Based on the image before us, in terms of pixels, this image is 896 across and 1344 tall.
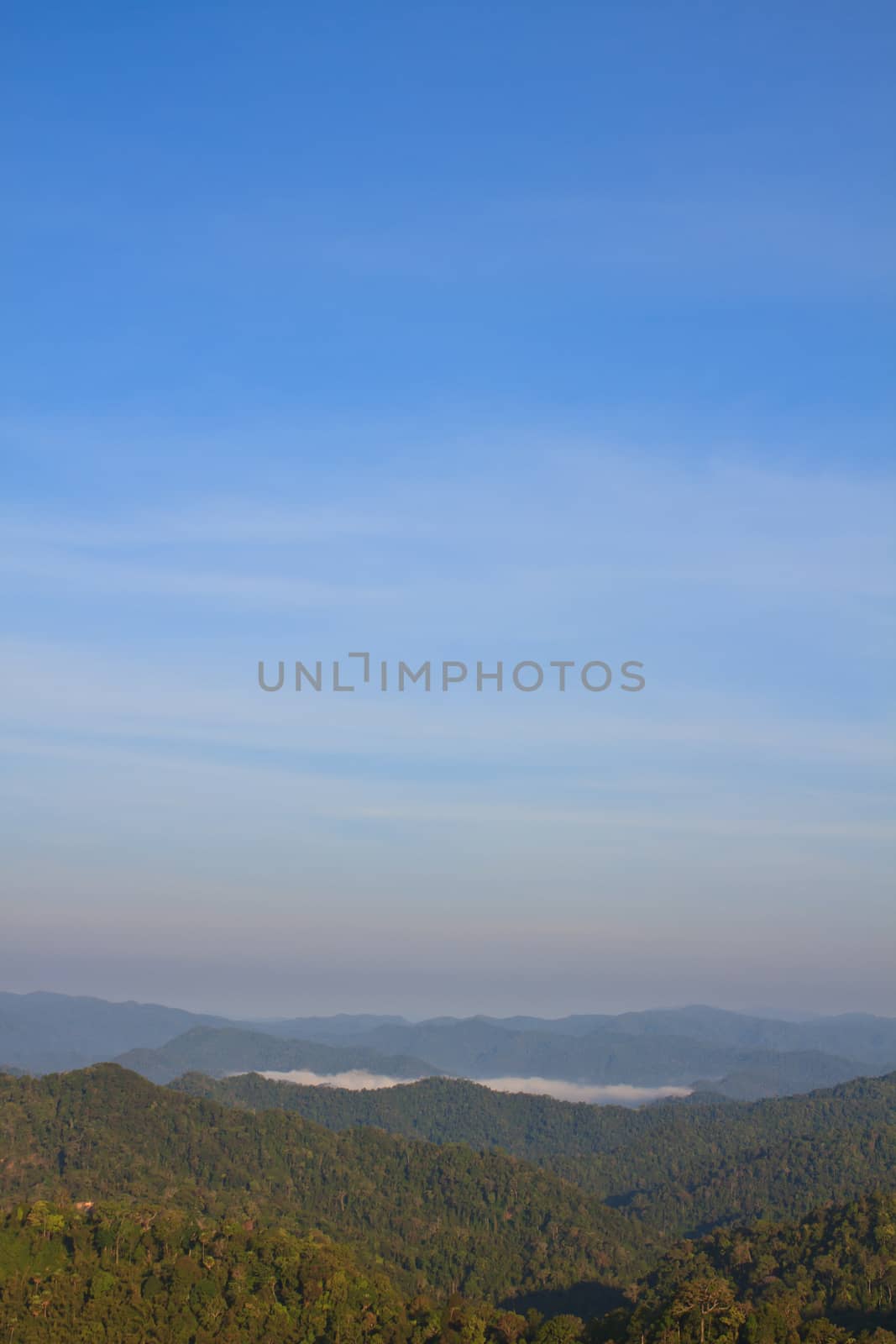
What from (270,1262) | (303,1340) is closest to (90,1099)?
(270,1262)

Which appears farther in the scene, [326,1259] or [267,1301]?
[326,1259]

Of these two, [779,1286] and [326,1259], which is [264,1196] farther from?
→ [779,1286]

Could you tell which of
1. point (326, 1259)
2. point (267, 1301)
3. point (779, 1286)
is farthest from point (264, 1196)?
point (779, 1286)

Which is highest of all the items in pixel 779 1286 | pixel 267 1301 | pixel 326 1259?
pixel 326 1259

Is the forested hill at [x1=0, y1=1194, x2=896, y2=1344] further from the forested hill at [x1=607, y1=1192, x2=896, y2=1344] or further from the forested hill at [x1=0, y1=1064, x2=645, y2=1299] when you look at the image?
the forested hill at [x1=0, y1=1064, x2=645, y2=1299]

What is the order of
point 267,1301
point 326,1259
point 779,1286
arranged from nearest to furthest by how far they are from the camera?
point 267,1301 < point 326,1259 < point 779,1286

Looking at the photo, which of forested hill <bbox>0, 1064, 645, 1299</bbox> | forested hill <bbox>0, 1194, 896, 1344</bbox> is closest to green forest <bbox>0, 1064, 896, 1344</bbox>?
forested hill <bbox>0, 1194, 896, 1344</bbox>

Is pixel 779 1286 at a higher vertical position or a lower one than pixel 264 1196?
higher

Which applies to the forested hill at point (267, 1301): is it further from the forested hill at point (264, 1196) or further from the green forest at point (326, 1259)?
the forested hill at point (264, 1196)

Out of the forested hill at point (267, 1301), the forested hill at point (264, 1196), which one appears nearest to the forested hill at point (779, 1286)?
the forested hill at point (267, 1301)
